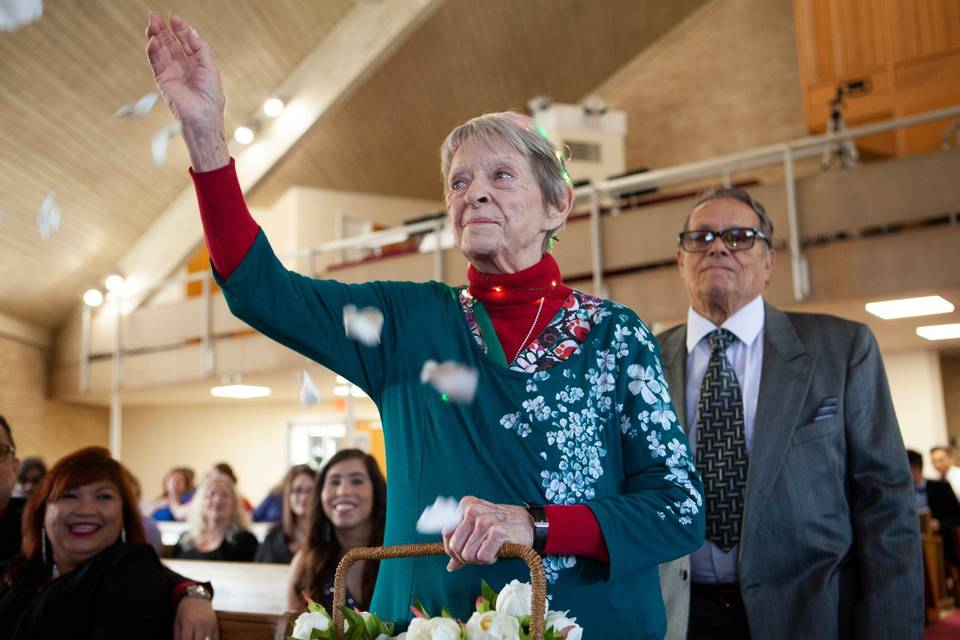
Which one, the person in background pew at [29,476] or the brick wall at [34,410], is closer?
the person in background pew at [29,476]

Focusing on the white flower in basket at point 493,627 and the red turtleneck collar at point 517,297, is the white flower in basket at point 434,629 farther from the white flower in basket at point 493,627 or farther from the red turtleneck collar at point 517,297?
the red turtleneck collar at point 517,297

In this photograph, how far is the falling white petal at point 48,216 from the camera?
31.8 ft

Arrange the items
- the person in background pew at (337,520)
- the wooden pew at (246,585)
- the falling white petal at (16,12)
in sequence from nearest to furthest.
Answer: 1. the falling white petal at (16,12)
2. the person in background pew at (337,520)
3. the wooden pew at (246,585)

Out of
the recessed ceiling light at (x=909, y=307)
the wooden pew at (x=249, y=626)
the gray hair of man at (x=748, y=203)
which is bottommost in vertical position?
the wooden pew at (x=249, y=626)

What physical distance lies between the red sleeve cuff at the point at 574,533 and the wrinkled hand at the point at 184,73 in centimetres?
59

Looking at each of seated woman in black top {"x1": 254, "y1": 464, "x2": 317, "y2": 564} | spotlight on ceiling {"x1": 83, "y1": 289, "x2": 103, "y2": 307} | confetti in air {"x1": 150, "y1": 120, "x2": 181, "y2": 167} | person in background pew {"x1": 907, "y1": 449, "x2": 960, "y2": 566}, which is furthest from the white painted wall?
spotlight on ceiling {"x1": 83, "y1": 289, "x2": 103, "y2": 307}

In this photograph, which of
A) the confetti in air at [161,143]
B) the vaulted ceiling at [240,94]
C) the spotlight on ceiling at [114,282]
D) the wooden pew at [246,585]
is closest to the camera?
the wooden pew at [246,585]

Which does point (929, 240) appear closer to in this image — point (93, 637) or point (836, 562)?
point (836, 562)

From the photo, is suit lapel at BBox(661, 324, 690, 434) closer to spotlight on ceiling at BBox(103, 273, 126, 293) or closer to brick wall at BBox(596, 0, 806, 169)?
spotlight on ceiling at BBox(103, 273, 126, 293)

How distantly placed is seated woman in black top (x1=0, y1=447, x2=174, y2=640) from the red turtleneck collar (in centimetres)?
160

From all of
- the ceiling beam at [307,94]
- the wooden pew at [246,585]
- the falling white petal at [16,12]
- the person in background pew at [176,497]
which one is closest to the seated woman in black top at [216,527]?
the wooden pew at [246,585]

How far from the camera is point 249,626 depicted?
247 cm

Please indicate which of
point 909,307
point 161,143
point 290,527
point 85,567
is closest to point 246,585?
point 290,527

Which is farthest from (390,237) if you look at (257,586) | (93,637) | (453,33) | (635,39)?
(93,637)
